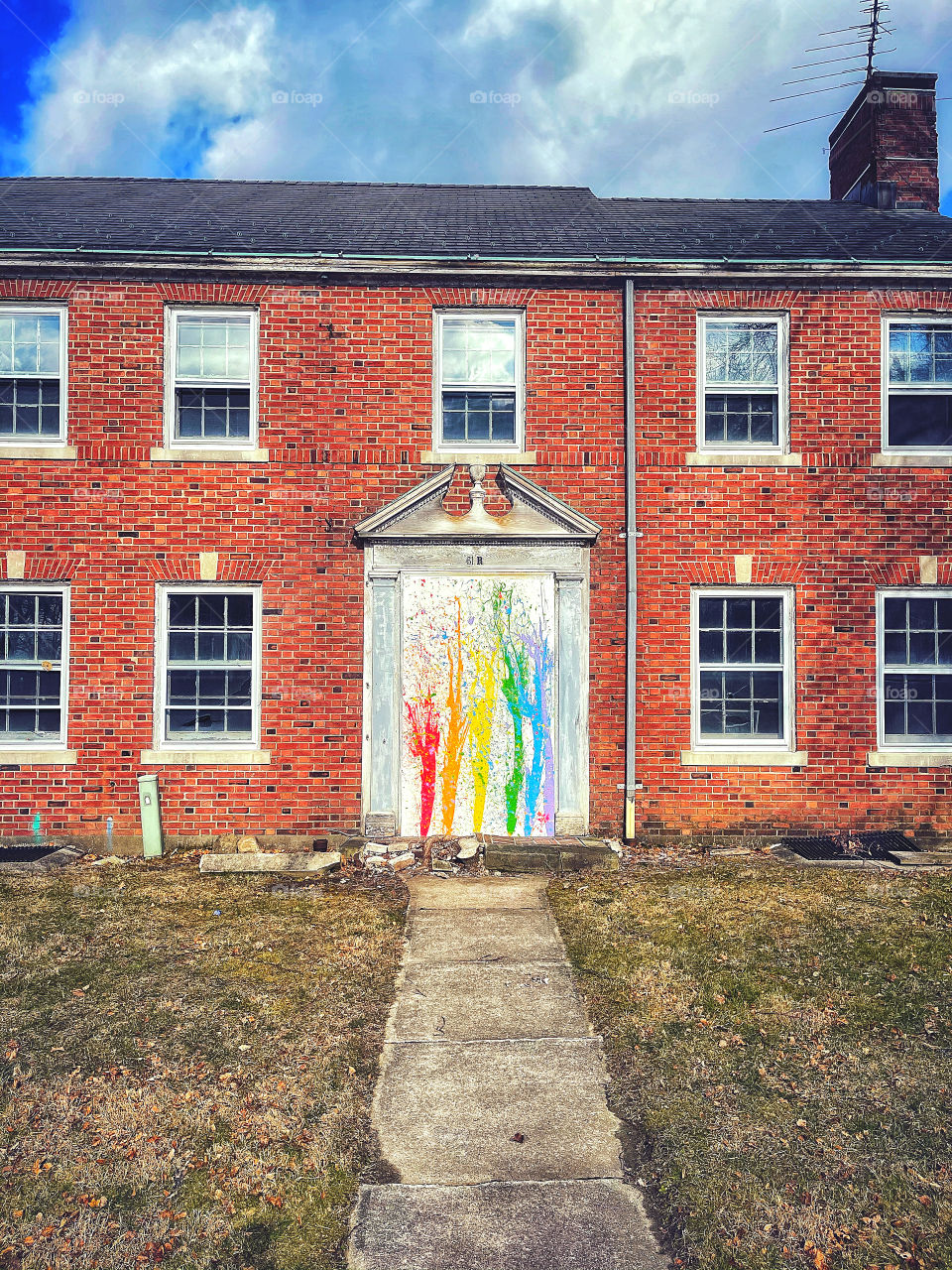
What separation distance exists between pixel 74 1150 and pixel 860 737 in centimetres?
828

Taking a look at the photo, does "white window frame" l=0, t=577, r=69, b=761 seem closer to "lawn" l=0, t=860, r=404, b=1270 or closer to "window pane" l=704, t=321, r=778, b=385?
"lawn" l=0, t=860, r=404, b=1270

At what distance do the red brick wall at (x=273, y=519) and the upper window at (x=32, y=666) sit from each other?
0.26 m

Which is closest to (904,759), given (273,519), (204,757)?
(273,519)

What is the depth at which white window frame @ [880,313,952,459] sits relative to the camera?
9094mm

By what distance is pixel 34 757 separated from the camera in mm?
8688

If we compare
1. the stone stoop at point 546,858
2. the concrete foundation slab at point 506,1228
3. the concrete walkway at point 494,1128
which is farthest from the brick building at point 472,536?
the concrete foundation slab at point 506,1228

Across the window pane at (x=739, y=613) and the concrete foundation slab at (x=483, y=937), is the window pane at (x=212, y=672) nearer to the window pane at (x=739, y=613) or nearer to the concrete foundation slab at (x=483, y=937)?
the concrete foundation slab at (x=483, y=937)

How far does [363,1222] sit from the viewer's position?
325 cm

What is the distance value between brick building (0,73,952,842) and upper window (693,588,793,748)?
40mm

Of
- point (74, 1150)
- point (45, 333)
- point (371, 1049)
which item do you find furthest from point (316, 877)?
point (45, 333)

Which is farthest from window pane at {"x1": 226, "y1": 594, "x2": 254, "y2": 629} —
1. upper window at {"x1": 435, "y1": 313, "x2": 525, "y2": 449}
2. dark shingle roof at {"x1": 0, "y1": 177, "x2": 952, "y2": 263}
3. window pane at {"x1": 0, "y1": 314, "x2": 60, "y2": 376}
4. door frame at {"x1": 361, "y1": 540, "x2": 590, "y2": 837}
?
dark shingle roof at {"x1": 0, "y1": 177, "x2": 952, "y2": 263}

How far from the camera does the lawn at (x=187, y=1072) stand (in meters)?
3.19

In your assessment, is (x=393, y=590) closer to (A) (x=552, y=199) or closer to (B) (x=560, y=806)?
(B) (x=560, y=806)

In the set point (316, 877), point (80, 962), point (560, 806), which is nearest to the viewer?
point (80, 962)
